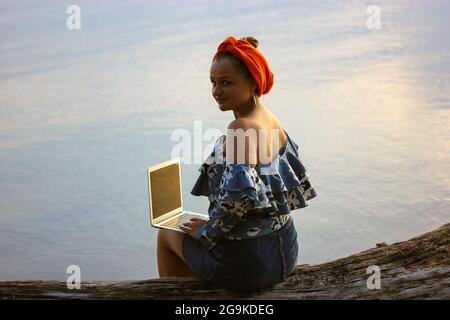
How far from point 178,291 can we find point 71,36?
201 inches

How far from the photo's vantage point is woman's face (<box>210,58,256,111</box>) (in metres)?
2.20

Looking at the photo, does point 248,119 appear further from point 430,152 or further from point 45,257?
point 430,152

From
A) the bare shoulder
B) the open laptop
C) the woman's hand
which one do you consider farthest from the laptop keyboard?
the bare shoulder

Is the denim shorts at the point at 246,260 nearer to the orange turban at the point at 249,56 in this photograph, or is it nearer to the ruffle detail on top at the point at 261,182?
the ruffle detail on top at the point at 261,182

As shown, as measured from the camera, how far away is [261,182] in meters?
2.15

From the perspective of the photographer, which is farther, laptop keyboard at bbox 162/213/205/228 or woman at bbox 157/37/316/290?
laptop keyboard at bbox 162/213/205/228

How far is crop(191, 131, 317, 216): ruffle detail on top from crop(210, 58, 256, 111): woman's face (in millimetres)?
109

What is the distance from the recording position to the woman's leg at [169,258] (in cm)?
236

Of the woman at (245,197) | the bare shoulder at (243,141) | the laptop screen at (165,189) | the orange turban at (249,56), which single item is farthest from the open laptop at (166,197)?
the orange turban at (249,56)

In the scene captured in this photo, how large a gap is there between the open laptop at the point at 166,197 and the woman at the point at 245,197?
4.9 inches

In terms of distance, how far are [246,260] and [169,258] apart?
35 cm

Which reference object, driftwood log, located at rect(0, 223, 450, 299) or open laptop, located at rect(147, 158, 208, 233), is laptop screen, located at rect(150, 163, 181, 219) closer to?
open laptop, located at rect(147, 158, 208, 233)

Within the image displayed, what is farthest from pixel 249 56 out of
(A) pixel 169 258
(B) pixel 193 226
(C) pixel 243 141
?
(A) pixel 169 258

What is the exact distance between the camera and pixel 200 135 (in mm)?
4934
